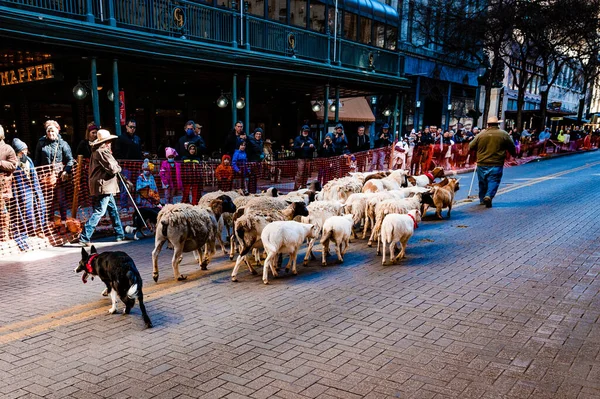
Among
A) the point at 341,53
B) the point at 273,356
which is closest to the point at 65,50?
the point at 273,356

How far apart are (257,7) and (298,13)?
7.44 feet

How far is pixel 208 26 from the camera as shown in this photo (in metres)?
15.6

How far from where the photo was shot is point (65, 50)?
1150cm

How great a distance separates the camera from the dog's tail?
15.5ft

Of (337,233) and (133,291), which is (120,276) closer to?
(133,291)

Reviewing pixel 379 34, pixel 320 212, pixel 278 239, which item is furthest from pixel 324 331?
pixel 379 34

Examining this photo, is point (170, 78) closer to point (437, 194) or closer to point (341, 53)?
point (341, 53)

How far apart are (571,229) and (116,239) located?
362 inches

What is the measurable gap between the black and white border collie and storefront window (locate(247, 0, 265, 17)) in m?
15.5

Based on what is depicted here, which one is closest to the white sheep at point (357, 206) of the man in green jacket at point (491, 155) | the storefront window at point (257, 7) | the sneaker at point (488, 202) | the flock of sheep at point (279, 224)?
the flock of sheep at point (279, 224)

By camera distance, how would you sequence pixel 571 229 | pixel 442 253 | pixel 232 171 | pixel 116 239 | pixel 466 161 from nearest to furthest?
pixel 442 253
pixel 116 239
pixel 571 229
pixel 232 171
pixel 466 161

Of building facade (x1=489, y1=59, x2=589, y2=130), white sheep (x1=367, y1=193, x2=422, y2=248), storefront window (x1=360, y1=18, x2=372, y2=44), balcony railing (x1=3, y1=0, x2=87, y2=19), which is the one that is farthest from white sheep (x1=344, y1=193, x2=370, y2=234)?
building facade (x1=489, y1=59, x2=589, y2=130)

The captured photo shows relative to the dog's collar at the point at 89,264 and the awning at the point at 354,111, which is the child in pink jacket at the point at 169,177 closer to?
the dog's collar at the point at 89,264

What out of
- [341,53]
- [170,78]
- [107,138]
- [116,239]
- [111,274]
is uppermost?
[341,53]
